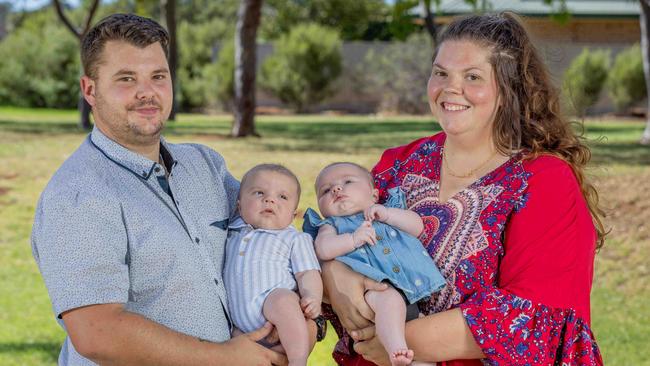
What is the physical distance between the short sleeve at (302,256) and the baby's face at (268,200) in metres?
0.10

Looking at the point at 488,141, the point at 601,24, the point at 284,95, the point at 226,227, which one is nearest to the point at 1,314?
the point at 226,227

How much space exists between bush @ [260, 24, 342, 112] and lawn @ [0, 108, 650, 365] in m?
8.45

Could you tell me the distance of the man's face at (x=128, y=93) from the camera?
2711mm

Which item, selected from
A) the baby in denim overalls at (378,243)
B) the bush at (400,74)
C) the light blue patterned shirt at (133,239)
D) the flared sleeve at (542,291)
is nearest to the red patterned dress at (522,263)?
the flared sleeve at (542,291)

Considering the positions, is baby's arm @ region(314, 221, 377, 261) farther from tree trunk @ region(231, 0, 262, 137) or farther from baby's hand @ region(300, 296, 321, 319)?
tree trunk @ region(231, 0, 262, 137)

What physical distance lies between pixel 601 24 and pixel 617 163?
24501 mm

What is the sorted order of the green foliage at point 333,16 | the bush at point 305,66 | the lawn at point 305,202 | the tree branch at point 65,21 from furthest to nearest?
the green foliage at point 333,16, the bush at point 305,66, the tree branch at point 65,21, the lawn at point 305,202

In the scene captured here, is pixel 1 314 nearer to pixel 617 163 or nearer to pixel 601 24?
pixel 617 163

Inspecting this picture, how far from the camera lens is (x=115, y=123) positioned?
2742mm

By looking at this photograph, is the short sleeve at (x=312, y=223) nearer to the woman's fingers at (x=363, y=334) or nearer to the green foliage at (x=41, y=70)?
the woman's fingers at (x=363, y=334)

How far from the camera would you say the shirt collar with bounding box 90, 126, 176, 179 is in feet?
8.89

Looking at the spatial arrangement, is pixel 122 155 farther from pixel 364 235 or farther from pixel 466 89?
pixel 466 89

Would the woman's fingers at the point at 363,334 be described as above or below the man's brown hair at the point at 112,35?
below

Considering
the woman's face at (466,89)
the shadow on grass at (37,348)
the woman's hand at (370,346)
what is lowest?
the shadow on grass at (37,348)
